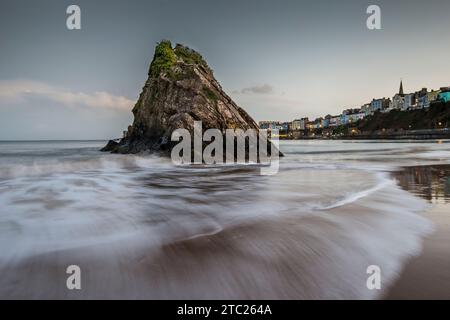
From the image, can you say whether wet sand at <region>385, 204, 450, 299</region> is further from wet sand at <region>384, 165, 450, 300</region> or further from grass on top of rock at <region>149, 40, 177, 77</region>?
grass on top of rock at <region>149, 40, 177, 77</region>

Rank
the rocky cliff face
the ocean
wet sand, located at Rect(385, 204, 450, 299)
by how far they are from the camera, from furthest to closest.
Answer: the rocky cliff face
the ocean
wet sand, located at Rect(385, 204, 450, 299)

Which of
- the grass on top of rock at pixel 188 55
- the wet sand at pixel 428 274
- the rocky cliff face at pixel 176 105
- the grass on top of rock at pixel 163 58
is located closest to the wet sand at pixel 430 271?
the wet sand at pixel 428 274

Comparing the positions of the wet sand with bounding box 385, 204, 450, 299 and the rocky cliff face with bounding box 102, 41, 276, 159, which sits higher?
the rocky cliff face with bounding box 102, 41, 276, 159

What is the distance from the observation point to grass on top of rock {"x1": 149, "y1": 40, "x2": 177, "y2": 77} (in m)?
22.2

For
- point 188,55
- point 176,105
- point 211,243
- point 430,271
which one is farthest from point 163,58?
point 430,271

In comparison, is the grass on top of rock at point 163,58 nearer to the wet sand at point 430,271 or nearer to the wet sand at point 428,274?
the wet sand at point 430,271

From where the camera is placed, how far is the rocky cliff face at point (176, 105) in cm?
1791

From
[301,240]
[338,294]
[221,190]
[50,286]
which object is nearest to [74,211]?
[50,286]

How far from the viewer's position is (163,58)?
22672 millimetres

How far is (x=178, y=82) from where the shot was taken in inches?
787

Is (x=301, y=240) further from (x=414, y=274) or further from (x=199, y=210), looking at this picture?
(x=199, y=210)

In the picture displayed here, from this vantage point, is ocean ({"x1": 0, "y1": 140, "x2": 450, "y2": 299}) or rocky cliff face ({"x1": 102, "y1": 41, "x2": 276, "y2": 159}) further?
rocky cliff face ({"x1": 102, "y1": 41, "x2": 276, "y2": 159})

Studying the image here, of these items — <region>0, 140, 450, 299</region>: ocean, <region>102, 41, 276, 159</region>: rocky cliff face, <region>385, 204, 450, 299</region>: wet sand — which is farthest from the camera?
<region>102, 41, 276, 159</region>: rocky cliff face

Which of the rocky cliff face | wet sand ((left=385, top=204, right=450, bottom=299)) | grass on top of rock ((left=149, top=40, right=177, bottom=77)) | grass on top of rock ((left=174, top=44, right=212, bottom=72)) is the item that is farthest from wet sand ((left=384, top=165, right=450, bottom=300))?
grass on top of rock ((left=174, top=44, right=212, bottom=72))
